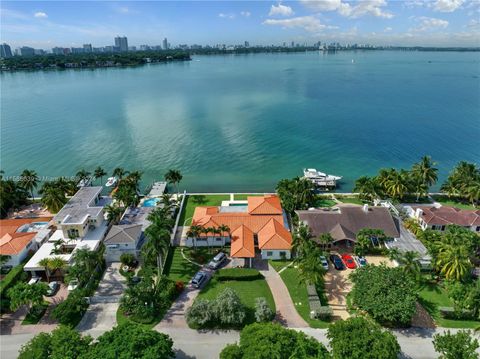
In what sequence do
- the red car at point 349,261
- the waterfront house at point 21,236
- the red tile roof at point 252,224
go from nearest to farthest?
the red car at point 349,261
the waterfront house at point 21,236
the red tile roof at point 252,224

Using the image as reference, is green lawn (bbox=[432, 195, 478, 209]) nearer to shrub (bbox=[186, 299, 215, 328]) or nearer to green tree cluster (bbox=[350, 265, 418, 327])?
green tree cluster (bbox=[350, 265, 418, 327])

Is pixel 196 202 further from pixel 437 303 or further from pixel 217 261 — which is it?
pixel 437 303

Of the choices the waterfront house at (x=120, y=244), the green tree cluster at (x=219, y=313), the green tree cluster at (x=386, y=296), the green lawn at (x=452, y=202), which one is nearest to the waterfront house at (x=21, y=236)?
the waterfront house at (x=120, y=244)

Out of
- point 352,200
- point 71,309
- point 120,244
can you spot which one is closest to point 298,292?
point 120,244

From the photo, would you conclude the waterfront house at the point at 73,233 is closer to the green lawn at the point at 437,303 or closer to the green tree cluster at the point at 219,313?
the green tree cluster at the point at 219,313

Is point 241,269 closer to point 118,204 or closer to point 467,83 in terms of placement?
point 118,204

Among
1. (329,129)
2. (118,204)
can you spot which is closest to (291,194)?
(118,204)
